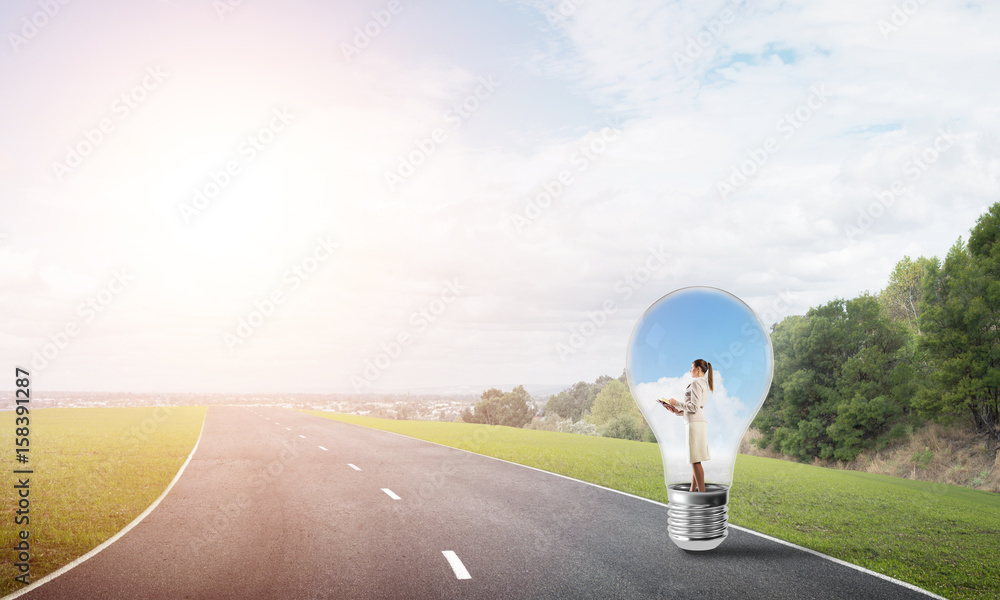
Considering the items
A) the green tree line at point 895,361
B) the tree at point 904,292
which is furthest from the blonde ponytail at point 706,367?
the tree at point 904,292

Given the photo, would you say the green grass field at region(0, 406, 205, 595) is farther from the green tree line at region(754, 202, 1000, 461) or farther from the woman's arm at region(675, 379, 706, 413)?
the green tree line at region(754, 202, 1000, 461)

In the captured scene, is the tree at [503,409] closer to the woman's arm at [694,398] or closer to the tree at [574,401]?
the tree at [574,401]

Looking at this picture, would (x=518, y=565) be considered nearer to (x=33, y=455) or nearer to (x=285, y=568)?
(x=285, y=568)

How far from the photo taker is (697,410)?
22.9 feet

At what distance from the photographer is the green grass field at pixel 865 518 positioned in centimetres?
812

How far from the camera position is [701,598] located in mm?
6355

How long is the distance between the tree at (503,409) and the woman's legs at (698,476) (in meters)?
85.6

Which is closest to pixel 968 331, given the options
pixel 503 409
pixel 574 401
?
pixel 503 409

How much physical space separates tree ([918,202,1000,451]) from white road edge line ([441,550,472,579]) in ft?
124

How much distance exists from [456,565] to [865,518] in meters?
8.24

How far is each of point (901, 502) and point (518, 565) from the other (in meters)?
11.3

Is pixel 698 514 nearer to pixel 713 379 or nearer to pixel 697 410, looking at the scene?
pixel 697 410

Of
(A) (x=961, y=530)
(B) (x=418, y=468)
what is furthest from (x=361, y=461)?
(A) (x=961, y=530)

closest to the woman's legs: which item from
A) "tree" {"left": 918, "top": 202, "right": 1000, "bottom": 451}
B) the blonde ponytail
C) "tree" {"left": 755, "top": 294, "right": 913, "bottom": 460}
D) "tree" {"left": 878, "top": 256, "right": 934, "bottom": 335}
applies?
the blonde ponytail
